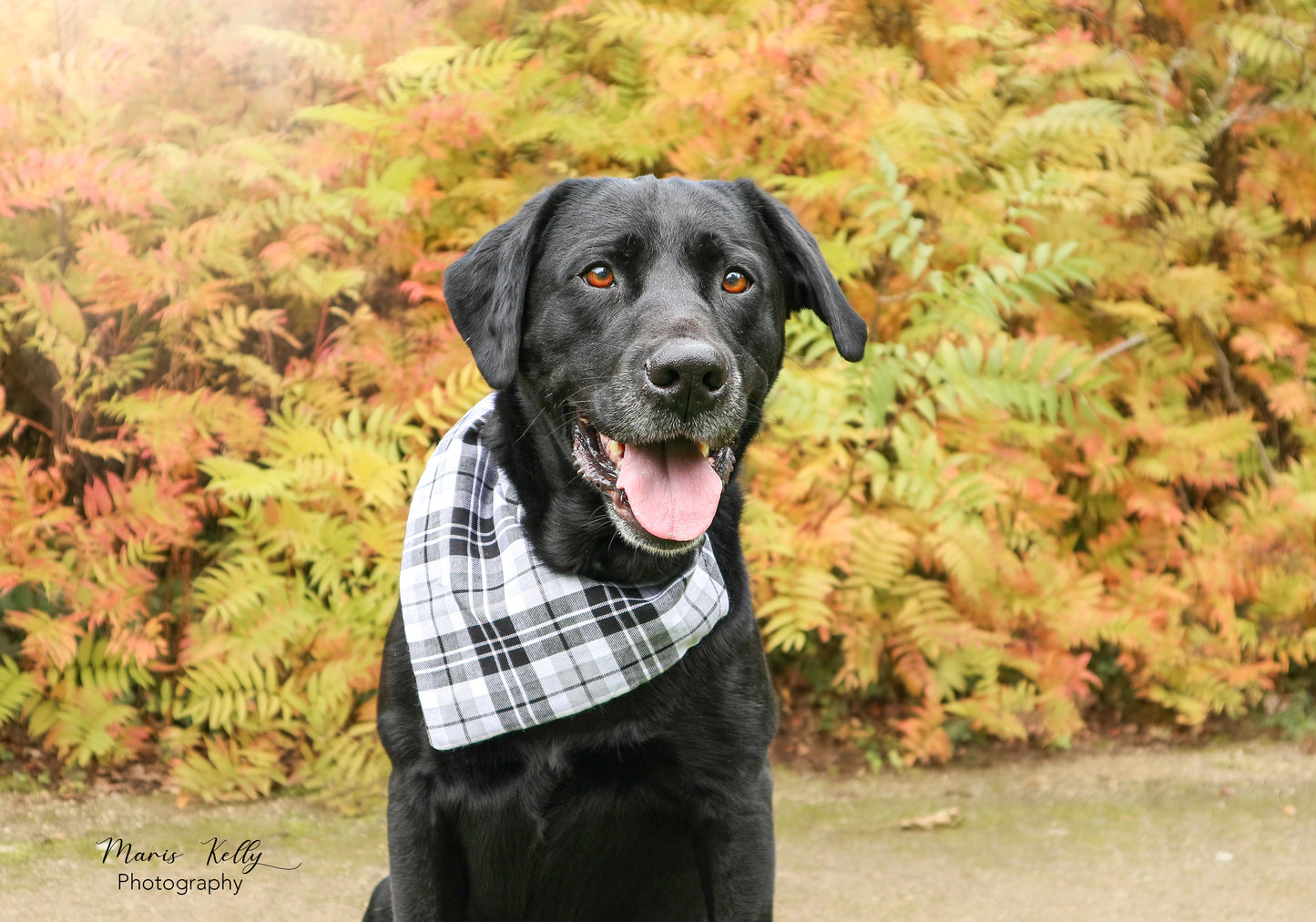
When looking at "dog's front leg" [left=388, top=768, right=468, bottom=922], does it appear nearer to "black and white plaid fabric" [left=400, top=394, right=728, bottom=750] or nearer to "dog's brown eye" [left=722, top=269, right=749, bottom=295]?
"black and white plaid fabric" [left=400, top=394, right=728, bottom=750]

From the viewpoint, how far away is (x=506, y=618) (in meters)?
2.59

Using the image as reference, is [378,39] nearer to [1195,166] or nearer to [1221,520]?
[1195,166]

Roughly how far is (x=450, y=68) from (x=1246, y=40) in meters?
3.04

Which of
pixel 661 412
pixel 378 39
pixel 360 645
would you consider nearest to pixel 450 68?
pixel 378 39

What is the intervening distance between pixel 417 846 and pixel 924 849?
2.06m

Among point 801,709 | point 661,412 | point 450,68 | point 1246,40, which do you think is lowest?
point 801,709

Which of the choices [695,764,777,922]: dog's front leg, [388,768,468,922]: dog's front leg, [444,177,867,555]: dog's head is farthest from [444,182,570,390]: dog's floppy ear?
[695,764,777,922]: dog's front leg

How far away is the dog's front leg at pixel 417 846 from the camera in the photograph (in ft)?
8.03

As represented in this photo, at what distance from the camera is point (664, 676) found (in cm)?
248

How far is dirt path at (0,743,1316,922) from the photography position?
348 centimetres

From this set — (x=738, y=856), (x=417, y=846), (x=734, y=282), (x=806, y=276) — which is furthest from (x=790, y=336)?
(x=417, y=846)

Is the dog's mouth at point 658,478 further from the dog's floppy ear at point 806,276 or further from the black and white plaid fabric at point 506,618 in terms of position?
the dog's floppy ear at point 806,276
